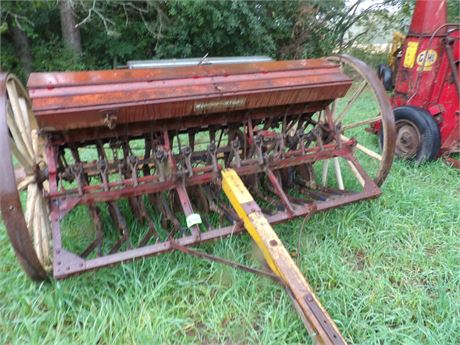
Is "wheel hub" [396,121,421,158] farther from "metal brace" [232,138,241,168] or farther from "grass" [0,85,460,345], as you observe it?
"metal brace" [232,138,241,168]

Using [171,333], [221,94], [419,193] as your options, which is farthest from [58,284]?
[419,193]

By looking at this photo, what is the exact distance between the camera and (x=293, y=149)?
9.47ft

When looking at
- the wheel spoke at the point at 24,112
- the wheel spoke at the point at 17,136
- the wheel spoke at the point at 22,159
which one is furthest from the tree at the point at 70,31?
the wheel spoke at the point at 22,159

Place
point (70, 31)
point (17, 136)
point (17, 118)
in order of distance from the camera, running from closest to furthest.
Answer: point (17, 136)
point (17, 118)
point (70, 31)

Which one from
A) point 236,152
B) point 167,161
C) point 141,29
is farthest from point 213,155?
point 141,29

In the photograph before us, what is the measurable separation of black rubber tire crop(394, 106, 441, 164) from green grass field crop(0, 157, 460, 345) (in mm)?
1062

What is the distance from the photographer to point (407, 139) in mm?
3783

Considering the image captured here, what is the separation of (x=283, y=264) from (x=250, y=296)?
15.0 inches

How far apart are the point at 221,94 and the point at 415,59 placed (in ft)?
7.69

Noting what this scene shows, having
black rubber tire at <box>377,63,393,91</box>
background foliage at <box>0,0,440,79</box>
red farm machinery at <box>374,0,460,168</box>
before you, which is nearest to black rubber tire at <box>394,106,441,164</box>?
red farm machinery at <box>374,0,460,168</box>

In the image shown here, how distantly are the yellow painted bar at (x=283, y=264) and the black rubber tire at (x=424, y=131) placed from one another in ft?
6.84

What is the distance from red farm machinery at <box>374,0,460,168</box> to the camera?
139 inches

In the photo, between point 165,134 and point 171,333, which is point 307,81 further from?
point 171,333

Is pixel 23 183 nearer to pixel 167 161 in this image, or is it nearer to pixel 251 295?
pixel 167 161
